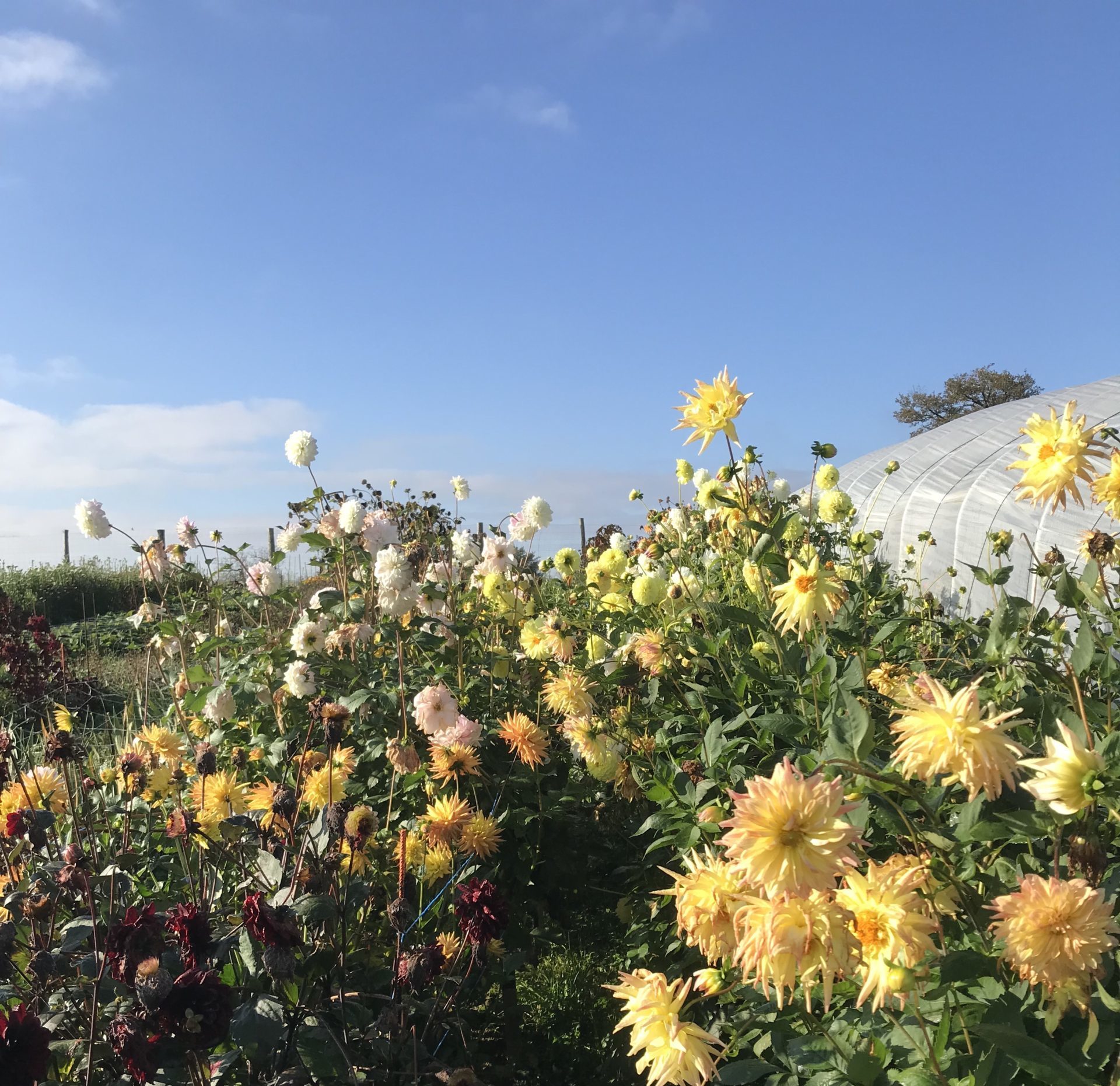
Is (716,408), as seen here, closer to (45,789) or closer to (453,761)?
(453,761)

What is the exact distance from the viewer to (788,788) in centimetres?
87

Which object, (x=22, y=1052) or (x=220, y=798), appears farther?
(x=220, y=798)

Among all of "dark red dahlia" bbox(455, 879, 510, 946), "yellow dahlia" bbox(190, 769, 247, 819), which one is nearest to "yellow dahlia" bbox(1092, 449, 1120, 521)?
"dark red dahlia" bbox(455, 879, 510, 946)

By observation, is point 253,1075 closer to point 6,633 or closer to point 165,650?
point 6,633

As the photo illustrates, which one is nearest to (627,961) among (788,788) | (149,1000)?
(149,1000)

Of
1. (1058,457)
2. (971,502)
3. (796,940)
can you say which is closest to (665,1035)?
(796,940)

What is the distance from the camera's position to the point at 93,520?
334 centimetres

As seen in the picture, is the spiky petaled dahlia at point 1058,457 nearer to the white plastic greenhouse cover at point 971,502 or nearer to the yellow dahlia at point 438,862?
the yellow dahlia at point 438,862

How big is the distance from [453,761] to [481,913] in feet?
2.06

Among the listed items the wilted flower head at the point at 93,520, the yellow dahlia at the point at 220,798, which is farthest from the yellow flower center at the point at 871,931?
the wilted flower head at the point at 93,520

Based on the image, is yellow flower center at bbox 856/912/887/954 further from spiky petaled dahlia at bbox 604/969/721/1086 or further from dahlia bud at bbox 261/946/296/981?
dahlia bud at bbox 261/946/296/981

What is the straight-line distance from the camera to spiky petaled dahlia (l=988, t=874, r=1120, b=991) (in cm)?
94

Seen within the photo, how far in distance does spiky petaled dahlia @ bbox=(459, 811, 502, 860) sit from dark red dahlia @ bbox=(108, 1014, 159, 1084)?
92 cm

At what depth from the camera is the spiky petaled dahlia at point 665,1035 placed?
3.54 ft
